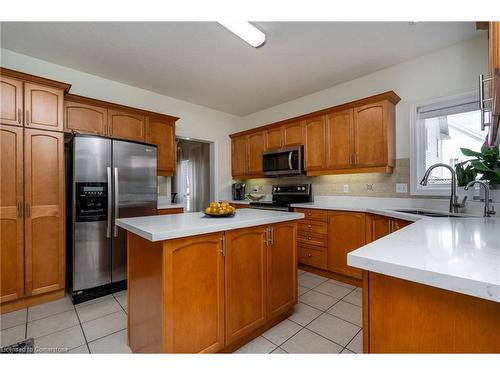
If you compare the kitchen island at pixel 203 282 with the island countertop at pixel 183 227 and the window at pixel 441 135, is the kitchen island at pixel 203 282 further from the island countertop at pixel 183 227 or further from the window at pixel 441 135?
the window at pixel 441 135

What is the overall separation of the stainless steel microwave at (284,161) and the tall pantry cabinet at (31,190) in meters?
2.72

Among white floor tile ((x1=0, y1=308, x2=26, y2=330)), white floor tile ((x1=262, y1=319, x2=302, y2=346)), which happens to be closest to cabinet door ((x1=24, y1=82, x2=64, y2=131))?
white floor tile ((x1=0, y1=308, x2=26, y2=330))

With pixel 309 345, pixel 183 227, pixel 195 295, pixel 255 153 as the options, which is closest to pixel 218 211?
pixel 183 227

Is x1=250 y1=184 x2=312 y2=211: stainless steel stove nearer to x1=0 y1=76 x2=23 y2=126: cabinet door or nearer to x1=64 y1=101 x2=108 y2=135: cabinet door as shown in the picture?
x1=64 y1=101 x2=108 y2=135: cabinet door

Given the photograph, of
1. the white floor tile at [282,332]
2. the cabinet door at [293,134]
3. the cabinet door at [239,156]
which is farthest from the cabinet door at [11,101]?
the cabinet door at [293,134]

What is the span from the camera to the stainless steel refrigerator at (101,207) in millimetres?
2328

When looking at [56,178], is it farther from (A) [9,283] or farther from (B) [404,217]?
(B) [404,217]

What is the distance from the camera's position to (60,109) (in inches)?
92.7

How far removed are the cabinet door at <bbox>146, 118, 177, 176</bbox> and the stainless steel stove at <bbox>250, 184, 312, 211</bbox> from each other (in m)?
1.46

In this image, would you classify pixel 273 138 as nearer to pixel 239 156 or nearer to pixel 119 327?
pixel 239 156

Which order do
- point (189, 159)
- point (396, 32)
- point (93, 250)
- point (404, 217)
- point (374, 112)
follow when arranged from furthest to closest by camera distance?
1. point (189, 159)
2. point (374, 112)
3. point (93, 250)
4. point (396, 32)
5. point (404, 217)

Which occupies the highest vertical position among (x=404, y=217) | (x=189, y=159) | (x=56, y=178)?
(x=189, y=159)

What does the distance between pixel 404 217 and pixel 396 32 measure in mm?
1806
